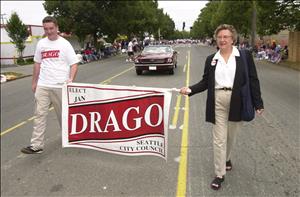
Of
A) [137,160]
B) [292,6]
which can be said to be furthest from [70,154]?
[292,6]

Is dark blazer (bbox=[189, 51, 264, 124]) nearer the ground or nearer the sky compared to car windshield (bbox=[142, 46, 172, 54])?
nearer the ground

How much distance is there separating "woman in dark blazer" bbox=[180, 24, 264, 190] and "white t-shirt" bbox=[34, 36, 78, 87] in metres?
2.31

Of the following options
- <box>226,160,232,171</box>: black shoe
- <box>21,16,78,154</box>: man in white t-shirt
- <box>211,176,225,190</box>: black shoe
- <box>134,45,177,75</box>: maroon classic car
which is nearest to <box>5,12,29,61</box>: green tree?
<box>134,45,177,75</box>: maroon classic car

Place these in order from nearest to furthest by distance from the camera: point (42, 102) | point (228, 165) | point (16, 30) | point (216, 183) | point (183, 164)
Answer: point (216, 183) < point (228, 165) < point (183, 164) < point (42, 102) < point (16, 30)

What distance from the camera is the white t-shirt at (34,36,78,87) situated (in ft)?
18.8

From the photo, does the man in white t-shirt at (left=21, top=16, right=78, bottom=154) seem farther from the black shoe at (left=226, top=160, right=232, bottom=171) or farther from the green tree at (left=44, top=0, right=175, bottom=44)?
the green tree at (left=44, top=0, right=175, bottom=44)

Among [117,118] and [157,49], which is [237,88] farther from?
[157,49]

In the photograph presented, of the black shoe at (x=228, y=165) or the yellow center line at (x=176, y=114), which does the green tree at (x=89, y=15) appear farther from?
the black shoe at (x=228, y=165)

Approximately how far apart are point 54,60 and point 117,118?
1.53 meters

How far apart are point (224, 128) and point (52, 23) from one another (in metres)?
2.95

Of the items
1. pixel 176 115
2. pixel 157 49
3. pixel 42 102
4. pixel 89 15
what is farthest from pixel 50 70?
pixel 89 15

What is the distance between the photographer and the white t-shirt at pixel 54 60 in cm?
574

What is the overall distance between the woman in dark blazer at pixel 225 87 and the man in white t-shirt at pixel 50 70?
2309mm

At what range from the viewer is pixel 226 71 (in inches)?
172
